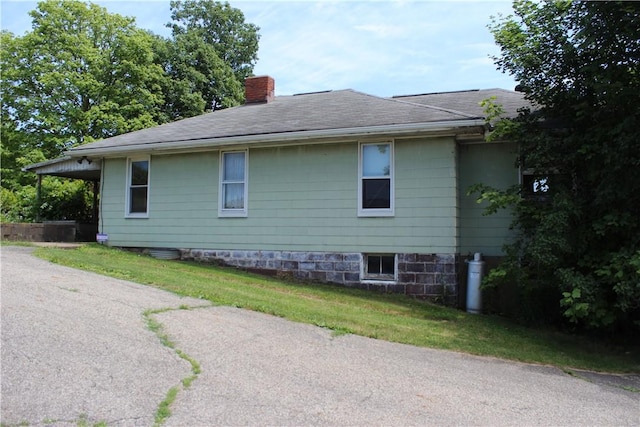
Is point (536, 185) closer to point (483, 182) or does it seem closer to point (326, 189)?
point (483, 182)

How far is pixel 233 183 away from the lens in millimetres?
12250

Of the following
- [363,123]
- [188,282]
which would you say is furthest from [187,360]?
[363,123]

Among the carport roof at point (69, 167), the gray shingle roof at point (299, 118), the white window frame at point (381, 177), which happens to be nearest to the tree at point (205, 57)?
the carport roof at point (69, 167)

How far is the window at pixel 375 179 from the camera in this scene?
10.8 metres

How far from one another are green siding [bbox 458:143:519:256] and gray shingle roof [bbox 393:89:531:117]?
82 cm

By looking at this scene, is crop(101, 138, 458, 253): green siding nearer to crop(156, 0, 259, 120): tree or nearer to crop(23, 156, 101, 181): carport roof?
crop(23, 156, 101, 181): carport roof

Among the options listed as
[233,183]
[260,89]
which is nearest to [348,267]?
[233,183]

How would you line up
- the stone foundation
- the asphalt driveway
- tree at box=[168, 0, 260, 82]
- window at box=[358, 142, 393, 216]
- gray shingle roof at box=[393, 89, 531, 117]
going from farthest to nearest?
tree at box=[168, 0, 260, 82], gray shingle roof at box=[393, 89, 531, 117], window at box=[358, 142, 393, 216], the stone foundation, the asphalt driveway

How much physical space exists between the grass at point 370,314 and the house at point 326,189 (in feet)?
2.71

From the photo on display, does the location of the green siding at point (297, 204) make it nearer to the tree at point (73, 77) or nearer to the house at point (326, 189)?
the house at point (326, 189)

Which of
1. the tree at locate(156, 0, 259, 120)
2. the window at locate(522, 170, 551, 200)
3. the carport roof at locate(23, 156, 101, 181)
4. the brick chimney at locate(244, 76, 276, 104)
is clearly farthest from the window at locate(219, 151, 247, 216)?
the tree at locate(156, 0, 259, 120)

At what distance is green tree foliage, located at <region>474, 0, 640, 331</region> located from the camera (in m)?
6.94

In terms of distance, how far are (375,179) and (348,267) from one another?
1.99 m

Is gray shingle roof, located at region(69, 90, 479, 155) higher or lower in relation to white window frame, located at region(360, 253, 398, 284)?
higher
